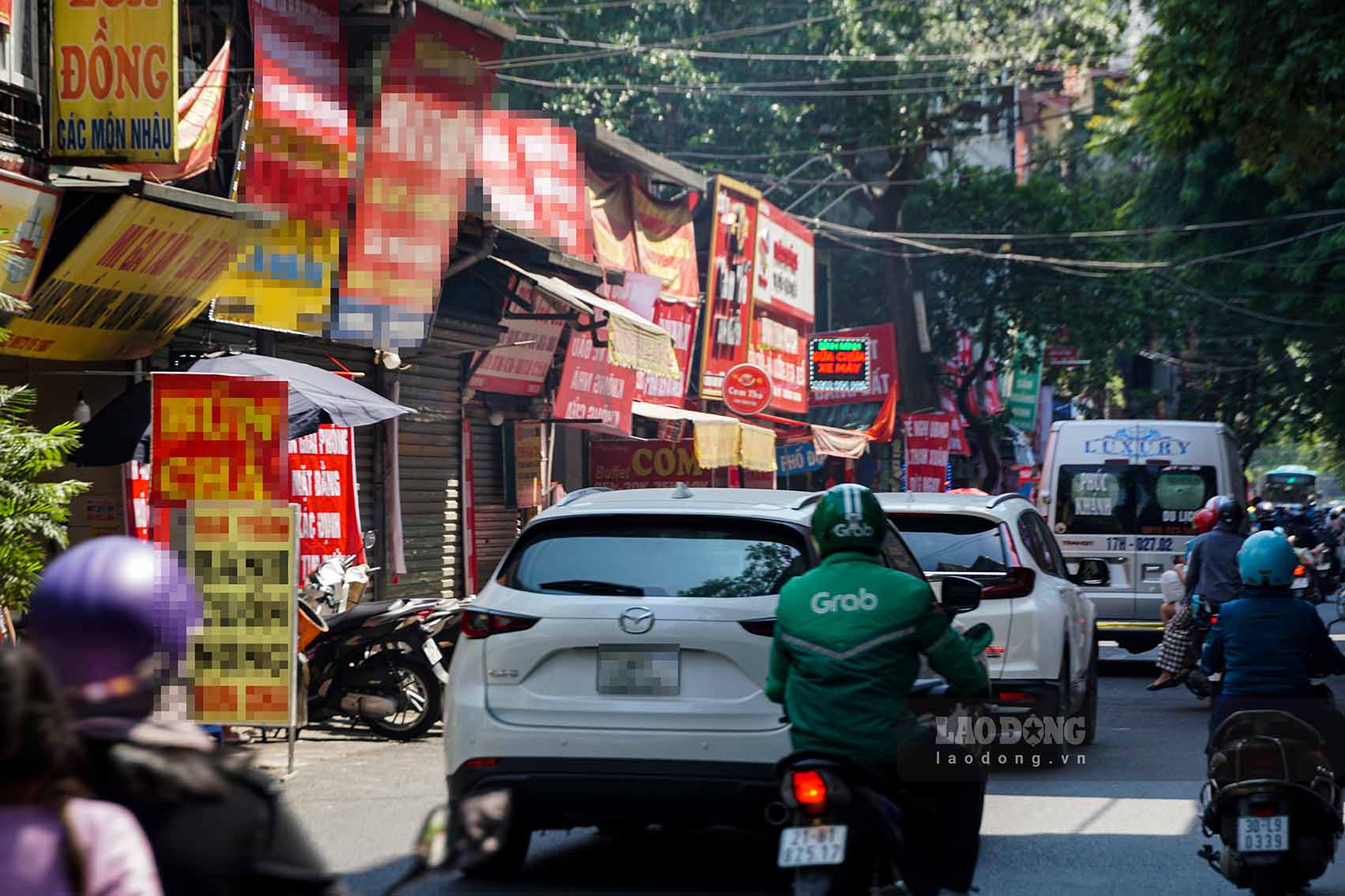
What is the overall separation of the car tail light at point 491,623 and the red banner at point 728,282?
2168cm

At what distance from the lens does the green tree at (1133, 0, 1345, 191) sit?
1326cm

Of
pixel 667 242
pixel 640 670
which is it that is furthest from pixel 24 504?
pixel 667 242

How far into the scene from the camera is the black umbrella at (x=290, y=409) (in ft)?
38.1

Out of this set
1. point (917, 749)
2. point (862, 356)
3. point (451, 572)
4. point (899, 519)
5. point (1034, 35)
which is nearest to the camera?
point (917, 749)

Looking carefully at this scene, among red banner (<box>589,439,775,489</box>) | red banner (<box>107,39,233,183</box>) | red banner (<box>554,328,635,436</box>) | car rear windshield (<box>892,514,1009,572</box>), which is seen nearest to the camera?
car rear windshield (<box>892,514,1009,572</box>)

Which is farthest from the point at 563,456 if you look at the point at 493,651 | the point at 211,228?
the point at 493,651

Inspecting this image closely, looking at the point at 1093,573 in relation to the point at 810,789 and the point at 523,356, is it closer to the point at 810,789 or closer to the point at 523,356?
the point at 810,789

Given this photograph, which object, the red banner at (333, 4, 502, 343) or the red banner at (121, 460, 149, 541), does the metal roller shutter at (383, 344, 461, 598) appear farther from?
the red banner at (121, 460, 149, 541)

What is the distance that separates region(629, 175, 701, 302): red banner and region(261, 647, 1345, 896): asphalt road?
14.3m

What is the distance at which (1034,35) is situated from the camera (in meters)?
36.3

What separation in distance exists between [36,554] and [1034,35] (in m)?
30.5

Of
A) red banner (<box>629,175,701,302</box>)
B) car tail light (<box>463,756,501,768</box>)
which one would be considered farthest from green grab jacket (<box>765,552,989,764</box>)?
red banner (<box>629,175,701,302</box>)

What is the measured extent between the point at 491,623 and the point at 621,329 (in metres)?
13.0

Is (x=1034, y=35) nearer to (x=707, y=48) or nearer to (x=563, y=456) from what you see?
(x=707, y=48)
